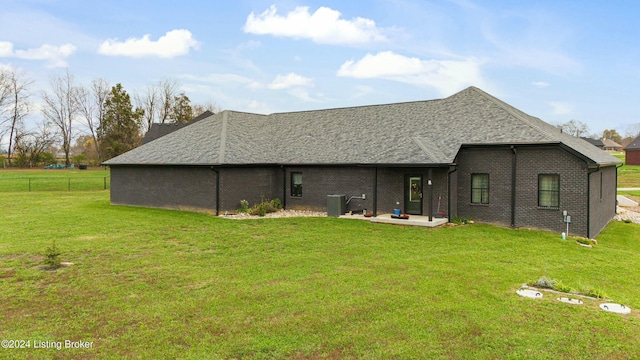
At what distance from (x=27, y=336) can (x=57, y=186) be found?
32.9 m

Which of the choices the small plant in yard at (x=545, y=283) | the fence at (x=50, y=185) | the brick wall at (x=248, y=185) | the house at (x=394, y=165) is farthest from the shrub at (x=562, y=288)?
the fence at (x=50, y=185)

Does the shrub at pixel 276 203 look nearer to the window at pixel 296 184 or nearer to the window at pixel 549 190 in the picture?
the window at pixel 296 184

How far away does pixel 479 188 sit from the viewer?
1589 cm

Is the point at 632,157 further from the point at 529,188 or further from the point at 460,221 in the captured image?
the point at 460,221

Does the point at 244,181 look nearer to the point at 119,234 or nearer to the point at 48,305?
the point at 119,234

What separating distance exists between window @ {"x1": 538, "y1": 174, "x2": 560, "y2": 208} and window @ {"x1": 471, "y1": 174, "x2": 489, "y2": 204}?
189cm

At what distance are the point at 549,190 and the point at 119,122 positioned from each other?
2362 inches

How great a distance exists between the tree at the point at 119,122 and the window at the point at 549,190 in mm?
55868

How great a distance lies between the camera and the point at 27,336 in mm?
5469

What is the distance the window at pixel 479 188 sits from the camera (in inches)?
620

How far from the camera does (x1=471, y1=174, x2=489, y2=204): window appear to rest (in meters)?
15.7

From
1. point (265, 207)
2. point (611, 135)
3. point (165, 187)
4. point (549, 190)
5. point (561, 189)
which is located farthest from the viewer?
point (611, 135)

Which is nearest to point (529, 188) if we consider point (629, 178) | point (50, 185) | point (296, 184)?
point (296, 184)

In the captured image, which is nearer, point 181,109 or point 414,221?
point 414,221
